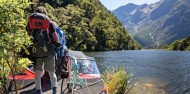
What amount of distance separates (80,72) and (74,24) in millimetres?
97670

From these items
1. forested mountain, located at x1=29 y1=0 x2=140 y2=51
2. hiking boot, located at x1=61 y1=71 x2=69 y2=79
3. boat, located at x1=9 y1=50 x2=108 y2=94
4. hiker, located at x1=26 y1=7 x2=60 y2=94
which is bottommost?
boat, located at x1=9 y1=50 x2=108 y2=94

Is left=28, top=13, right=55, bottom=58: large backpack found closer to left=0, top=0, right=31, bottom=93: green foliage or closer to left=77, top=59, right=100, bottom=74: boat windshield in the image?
left=0, top=0, right=31, bottom=93: green foliage

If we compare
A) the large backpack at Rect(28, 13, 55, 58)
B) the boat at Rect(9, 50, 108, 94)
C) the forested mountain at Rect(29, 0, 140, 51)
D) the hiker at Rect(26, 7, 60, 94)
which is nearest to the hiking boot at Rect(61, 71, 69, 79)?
the boat at Rect(9, 50, 108, 94)

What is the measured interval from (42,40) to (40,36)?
147 mm

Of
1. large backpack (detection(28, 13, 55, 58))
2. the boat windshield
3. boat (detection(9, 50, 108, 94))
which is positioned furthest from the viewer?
the boat windshield

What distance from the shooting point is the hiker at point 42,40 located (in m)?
7.43

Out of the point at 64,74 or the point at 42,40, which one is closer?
the point at 42,40

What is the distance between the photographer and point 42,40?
25.3ft

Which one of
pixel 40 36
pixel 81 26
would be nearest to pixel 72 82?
pixel 40 36

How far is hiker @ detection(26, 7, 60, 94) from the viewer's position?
7434 millimetres

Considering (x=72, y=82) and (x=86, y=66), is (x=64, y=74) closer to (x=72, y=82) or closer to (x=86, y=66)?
(x=72, y=82)

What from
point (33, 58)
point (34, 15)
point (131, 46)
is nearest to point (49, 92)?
point (33, 58)

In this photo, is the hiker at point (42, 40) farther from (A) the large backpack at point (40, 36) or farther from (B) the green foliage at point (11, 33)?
(B) the green foliage at point (11, 33)

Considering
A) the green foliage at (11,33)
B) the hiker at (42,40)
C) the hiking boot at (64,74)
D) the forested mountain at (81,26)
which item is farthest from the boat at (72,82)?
the forested mountain at (81,26)
